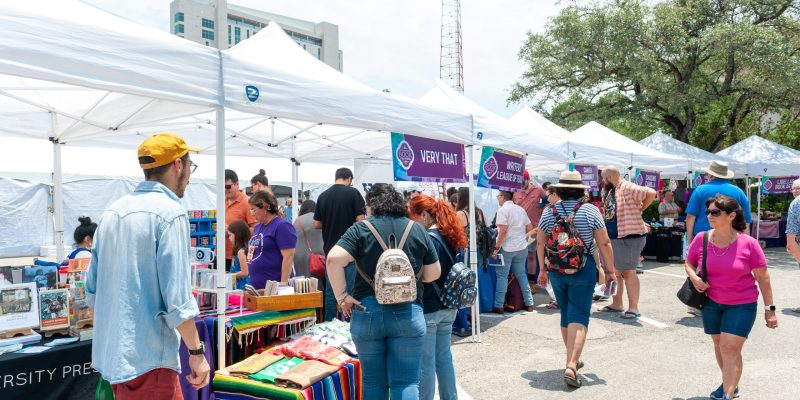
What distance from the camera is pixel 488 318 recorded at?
7305 millimetres

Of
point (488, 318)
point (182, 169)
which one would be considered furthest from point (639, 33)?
point (182, 169)

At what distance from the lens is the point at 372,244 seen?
3.26 meters

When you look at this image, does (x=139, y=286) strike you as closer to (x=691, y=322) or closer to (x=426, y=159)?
(x=426, y=159)

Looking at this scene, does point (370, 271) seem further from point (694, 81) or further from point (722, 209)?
point (694, 81)

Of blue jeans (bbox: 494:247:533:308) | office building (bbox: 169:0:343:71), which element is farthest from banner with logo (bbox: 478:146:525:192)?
office building (bbox: 169:0:343:71)

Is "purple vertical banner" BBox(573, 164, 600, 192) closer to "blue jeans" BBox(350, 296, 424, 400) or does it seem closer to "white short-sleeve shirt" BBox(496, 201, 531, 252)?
"white short-sleeve shirt" BBox(496, 201, 531, 252)

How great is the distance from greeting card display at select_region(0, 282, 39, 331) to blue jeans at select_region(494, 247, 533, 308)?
5.41 metres

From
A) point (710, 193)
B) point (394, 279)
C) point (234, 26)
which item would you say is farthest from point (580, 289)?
point (234, 26)

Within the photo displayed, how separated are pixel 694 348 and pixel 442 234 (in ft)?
12.0

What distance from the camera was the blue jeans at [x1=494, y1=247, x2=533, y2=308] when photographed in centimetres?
750

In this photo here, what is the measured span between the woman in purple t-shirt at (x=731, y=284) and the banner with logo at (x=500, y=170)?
10.0ft

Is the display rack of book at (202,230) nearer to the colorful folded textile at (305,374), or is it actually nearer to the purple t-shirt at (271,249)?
the purple t-shirt at (271,249)

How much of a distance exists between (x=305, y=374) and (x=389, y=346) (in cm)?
59

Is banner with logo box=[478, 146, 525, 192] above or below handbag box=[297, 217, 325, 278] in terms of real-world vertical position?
above
